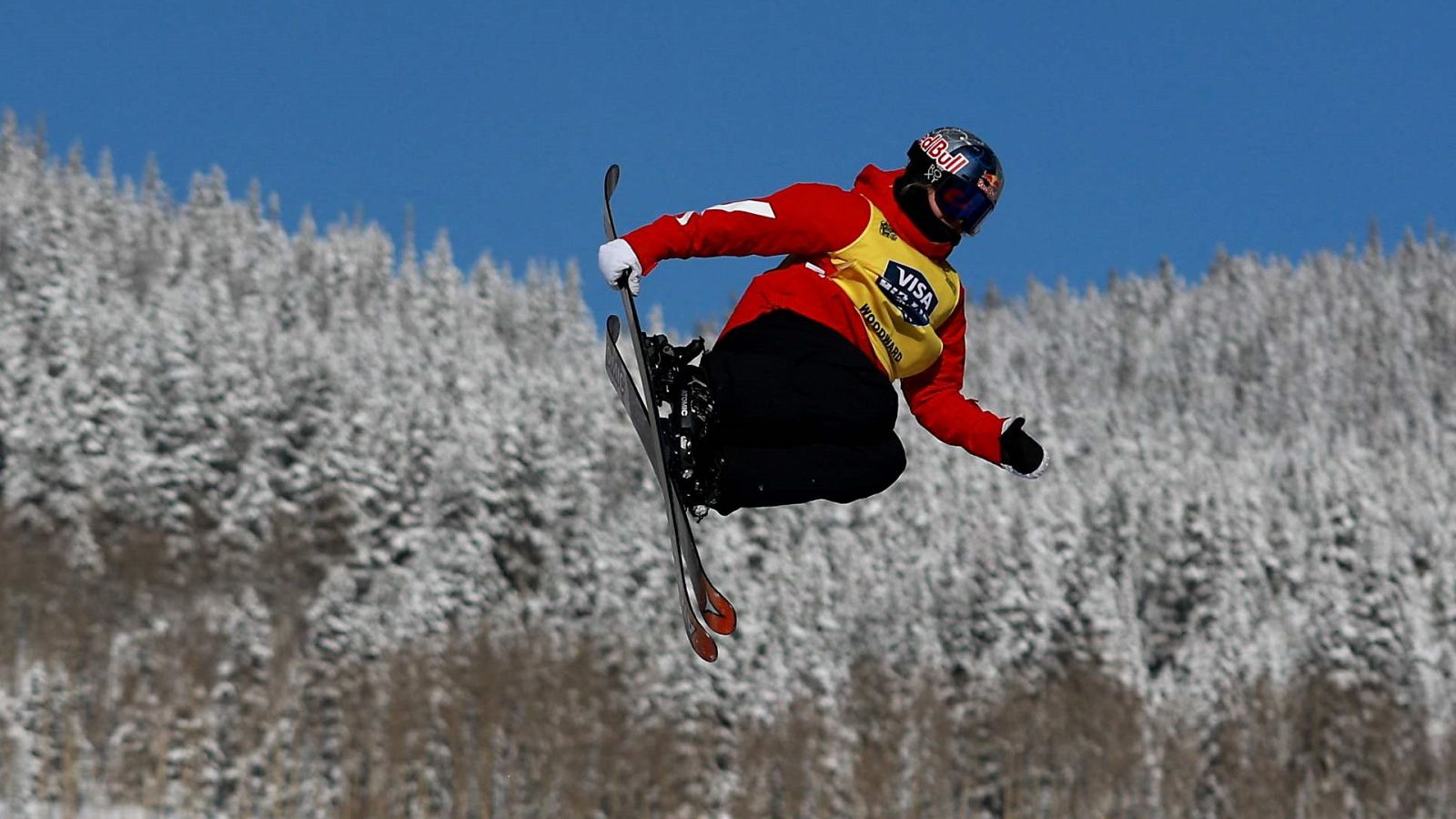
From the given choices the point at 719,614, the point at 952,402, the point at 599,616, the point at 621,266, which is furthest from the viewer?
the point at 599,616

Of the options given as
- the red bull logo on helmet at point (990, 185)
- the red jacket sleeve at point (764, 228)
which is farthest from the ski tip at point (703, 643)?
the red bull logo on helmet at point (990, 185)

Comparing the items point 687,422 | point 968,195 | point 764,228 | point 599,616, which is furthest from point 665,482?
point 599,616

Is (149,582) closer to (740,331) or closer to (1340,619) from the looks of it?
(1340,619)

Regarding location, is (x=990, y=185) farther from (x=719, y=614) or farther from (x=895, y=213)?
(x=719, y=614)

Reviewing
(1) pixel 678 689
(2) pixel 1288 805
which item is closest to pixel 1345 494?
(2) pixel 1288 805

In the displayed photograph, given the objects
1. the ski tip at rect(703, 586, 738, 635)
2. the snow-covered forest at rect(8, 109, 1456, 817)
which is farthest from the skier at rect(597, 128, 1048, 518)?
the snow-covered forest at rect(8, 109, 1456, 817)

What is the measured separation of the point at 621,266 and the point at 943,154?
4.97ft

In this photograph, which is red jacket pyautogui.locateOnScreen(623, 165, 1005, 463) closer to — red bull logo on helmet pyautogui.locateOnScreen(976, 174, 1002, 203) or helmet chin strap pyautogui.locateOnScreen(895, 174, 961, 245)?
helmet chin strap pyautogui.locateOnScreen(895, 174, 961, 245)

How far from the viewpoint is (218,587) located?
60.0 metres

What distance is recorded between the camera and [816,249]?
8617 millimetres

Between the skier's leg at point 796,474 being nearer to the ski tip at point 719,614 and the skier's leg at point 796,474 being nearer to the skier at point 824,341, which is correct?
the skier at point 824,341

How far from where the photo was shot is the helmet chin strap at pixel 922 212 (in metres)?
8.58

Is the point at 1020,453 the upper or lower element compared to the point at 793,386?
lower

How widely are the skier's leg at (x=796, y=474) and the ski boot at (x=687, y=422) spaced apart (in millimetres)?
74
